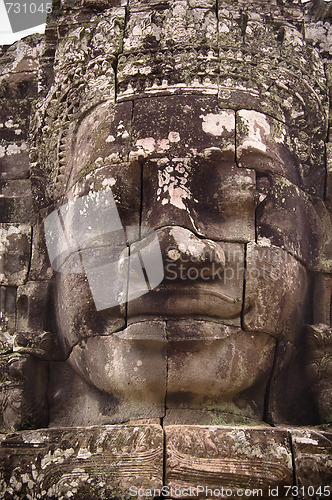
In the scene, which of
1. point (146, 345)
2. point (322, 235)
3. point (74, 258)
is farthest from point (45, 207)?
point (322, 235)

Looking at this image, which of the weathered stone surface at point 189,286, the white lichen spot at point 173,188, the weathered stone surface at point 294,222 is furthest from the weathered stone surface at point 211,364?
the white lichen spot at point 173,188

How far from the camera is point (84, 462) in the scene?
197 inches

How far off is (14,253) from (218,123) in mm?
1861

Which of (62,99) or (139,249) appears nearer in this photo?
(139,249)

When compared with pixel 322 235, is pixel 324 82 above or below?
above

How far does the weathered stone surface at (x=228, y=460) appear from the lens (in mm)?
4828

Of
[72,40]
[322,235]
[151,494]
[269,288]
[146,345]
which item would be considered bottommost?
[151,494]

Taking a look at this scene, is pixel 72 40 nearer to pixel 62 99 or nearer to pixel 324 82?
pixel 62 99

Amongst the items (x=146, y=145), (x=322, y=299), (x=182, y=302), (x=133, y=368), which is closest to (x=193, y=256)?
(x=182, y=302)

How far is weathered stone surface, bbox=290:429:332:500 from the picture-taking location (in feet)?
15.9

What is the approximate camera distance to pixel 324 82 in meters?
6.50

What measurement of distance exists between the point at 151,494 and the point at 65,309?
150 cm

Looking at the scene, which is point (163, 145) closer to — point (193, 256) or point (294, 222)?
point (193, 256)

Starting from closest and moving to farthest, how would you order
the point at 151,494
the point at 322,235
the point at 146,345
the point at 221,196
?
the point at 151,494
the point at 146,345
the point at 221,196
the point at 322,235
